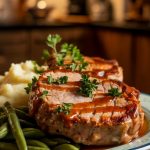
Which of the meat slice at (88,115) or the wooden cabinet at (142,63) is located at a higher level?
the meat slice at (88,115)

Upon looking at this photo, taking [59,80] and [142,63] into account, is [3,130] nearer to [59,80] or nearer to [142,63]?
[59,80]

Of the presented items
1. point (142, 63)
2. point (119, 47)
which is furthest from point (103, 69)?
point (119, 47)

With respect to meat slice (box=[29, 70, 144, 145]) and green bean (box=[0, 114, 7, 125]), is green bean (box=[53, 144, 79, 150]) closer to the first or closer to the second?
meat slice (box=[29, 70, 144, 145])

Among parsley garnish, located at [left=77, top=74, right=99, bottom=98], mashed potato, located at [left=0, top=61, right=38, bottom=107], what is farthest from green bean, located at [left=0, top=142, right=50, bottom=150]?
mashed potato, located at [left=0, top=61, right=38, bottom=107]

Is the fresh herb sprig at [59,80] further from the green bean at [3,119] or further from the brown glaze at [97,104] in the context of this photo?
the green bean at [3,119]

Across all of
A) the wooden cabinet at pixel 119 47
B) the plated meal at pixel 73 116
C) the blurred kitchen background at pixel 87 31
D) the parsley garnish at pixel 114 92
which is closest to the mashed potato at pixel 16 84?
the plated meal at pixel 73 116

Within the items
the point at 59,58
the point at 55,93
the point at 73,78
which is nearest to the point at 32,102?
the point at 55,93

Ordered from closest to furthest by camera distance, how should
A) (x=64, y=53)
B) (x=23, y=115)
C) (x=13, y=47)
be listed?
1. (x=23, y=115)
2. (x=64, y=53)
3. (x=13, y=47)
